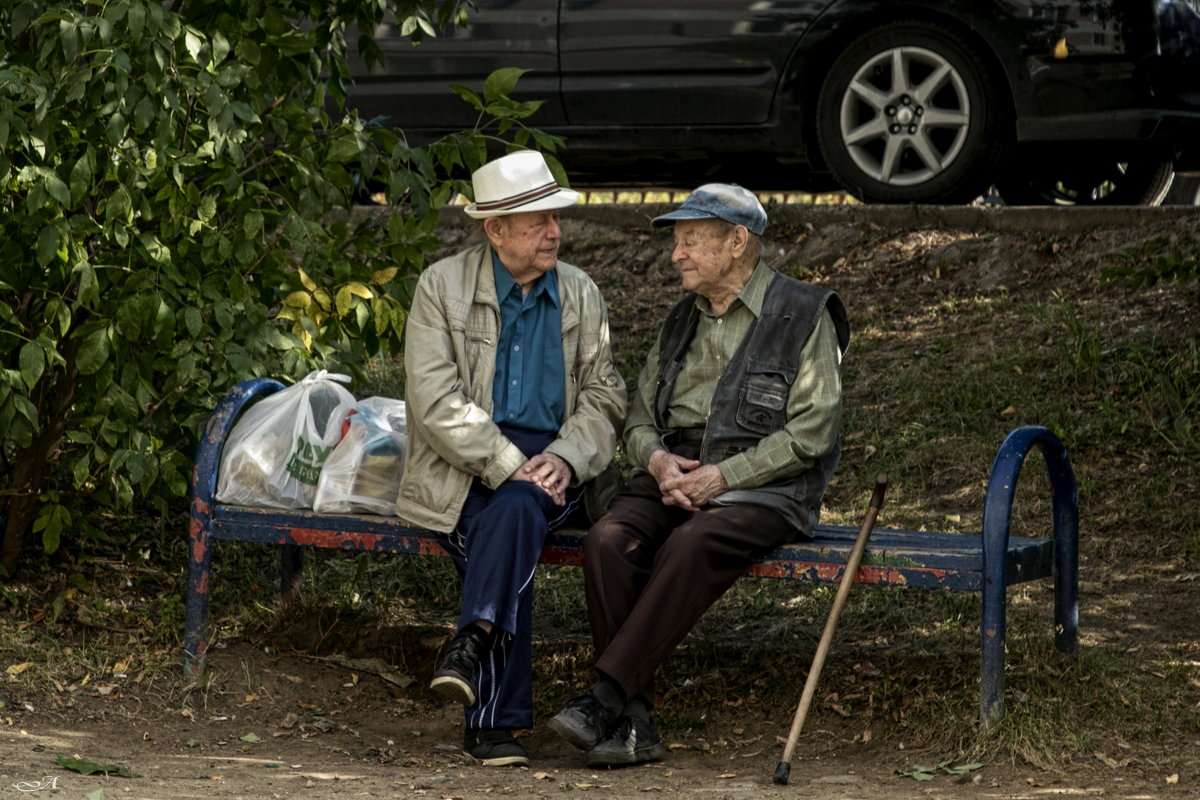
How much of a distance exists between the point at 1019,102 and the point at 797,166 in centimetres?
134

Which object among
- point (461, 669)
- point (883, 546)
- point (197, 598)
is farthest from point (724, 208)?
point (197, 598)

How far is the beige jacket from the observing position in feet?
15.1

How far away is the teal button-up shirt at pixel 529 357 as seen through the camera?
4.79m

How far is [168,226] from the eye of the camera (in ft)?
16.2

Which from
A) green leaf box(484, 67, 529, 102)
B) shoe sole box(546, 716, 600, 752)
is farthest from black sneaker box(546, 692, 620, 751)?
green leaf box(484, 67, 529, 102)

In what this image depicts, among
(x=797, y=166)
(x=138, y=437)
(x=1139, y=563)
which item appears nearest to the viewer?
(x=138, y=437)

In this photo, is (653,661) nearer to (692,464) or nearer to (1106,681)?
(692,464)

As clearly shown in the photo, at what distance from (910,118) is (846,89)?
0.32m

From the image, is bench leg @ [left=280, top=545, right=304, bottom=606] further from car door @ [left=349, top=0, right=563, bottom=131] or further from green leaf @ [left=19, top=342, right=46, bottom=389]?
car door @ [left=349, top=0, right=563, bottom=131]

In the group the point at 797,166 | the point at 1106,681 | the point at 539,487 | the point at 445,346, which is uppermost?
the point at 797,166

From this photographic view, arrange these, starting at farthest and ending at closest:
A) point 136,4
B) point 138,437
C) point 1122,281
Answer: point 1122,281 → point 138,437 → point 136,4

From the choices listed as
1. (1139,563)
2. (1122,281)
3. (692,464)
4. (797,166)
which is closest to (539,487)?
(692,464)

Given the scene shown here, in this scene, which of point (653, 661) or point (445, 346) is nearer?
point (653, 661)

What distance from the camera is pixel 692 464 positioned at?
4625 millimetres
